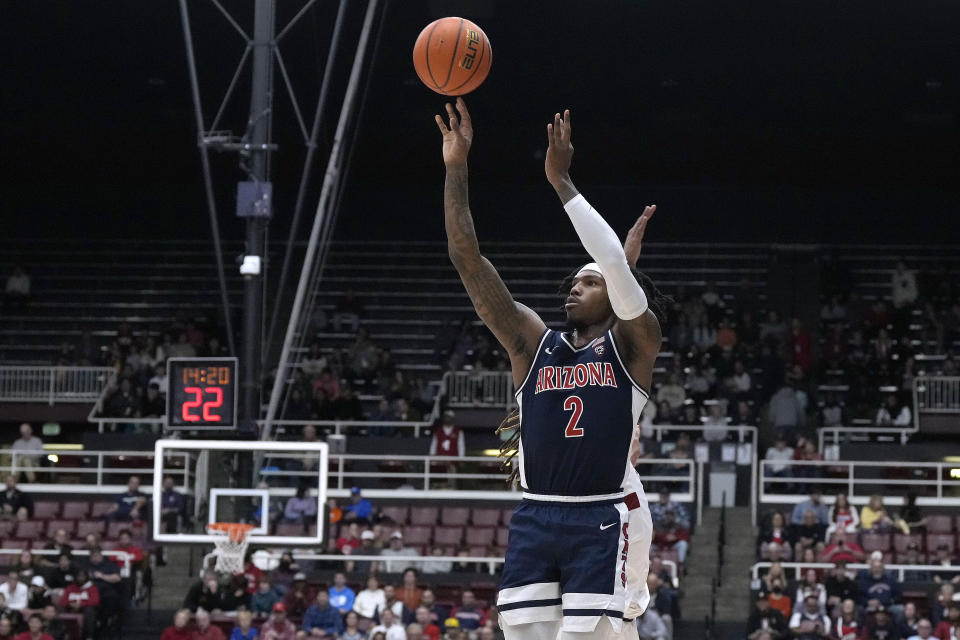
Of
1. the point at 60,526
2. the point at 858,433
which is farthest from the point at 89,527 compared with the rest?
the point at 858,433

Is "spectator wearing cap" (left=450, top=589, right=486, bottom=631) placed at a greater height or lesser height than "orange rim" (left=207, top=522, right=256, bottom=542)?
lesser

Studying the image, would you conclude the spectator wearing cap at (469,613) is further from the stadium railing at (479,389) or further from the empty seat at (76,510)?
the stadium railing at (479,389)

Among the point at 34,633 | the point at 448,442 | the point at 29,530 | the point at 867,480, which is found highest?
the point at 448,442

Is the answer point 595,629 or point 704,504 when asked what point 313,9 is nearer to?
point 704,504

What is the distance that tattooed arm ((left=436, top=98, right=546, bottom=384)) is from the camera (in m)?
6.34

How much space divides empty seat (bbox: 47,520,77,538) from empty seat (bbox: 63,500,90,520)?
8.9 inches

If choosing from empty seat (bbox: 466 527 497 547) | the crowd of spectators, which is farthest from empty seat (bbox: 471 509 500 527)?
the crowd of spectators

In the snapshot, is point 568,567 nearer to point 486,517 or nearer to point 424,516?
point 486,517

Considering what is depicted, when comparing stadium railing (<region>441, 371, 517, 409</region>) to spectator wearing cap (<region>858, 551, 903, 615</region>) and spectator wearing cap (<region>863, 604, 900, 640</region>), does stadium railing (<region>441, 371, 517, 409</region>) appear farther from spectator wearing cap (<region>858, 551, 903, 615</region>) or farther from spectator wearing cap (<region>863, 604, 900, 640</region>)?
spectator wearing cap (<region>863, 604, 900, 640</region>)

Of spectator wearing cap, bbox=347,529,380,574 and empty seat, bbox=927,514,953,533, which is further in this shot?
empty seat, bbox=927,514,953,533

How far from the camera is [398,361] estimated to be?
103 feet

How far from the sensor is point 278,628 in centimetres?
1870

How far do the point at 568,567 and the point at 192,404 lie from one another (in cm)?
1243

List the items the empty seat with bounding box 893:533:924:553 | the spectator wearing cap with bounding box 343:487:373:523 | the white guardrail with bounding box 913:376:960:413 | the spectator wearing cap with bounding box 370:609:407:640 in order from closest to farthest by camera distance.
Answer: the spectator wearing cap with bounding box 370:609:407:640 → the empty seat with bounding box 893:533:924:553 → the spectator wearing cap with bounding box 343:487:373:523 → the white guardrail with bounding box 913:376:960:413
